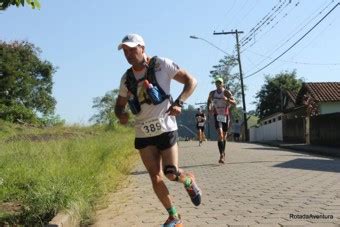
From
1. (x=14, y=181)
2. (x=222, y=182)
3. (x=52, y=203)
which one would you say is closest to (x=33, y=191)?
(x=52, y=203)

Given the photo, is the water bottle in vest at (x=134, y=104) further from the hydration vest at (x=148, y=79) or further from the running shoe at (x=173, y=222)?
the running shoe at (x=173, y=222)

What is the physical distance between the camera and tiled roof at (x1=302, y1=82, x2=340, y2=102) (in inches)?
1724

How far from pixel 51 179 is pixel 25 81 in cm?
4340

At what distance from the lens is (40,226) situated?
5.84 metres

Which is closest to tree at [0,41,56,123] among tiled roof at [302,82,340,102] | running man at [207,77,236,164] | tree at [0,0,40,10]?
tiled roof at [302,82,340,102]

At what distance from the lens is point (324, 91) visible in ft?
149

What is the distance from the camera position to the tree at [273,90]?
7062cm

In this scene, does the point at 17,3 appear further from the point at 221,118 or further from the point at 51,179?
the point at 221,118

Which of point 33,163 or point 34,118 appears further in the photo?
point 34,118

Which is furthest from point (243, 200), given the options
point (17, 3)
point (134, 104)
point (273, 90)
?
point (273, 90)

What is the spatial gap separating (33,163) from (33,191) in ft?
7.52

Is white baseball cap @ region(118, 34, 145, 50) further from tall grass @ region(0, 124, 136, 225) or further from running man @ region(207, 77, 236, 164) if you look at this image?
running man @ region(207, 77, 236, 164)

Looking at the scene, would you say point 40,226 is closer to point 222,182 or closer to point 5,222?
point 5,222

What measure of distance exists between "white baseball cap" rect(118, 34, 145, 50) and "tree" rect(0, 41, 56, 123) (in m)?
35.5
